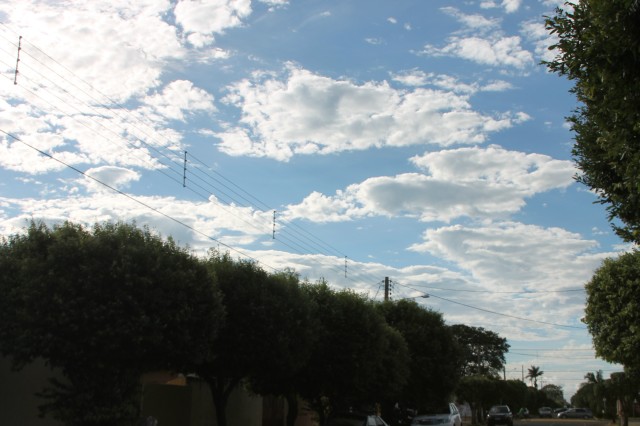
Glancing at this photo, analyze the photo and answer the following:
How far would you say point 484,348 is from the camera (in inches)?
3516

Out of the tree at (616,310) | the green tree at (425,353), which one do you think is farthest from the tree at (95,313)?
the green tree at (425,353)

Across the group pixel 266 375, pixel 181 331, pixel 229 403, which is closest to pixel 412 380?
pixel 229 403

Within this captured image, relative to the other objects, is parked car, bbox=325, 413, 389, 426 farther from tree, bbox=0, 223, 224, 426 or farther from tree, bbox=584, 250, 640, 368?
tree, bbox=0, 223, 224, 426

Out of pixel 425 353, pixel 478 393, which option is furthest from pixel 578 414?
pixel 425 353

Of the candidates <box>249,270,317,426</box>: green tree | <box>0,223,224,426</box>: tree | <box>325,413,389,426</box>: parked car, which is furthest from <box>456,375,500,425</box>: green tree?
<box>0,223,224,426</box>: tree

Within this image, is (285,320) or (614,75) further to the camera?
(285,320)

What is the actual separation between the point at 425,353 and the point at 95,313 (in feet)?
71.1

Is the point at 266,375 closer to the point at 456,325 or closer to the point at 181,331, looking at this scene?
the point at 181,331

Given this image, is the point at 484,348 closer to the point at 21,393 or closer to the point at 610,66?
the point at 21,393

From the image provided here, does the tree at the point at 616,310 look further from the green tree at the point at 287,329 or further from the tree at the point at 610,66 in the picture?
the tree at the point at 610,66

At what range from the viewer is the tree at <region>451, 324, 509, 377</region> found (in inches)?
3450

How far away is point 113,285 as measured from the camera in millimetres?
13859

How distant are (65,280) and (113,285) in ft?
3.09

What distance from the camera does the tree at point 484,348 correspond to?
87.6m
